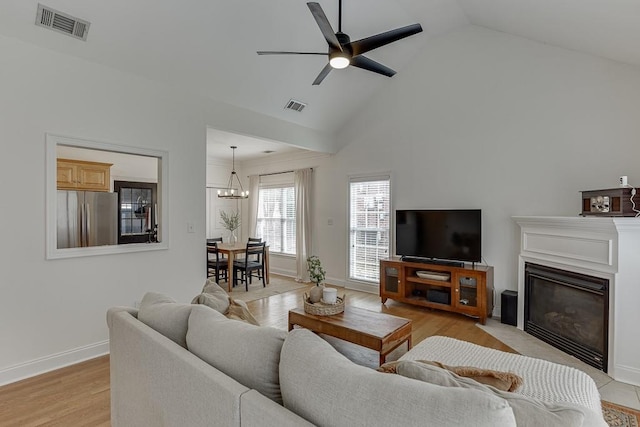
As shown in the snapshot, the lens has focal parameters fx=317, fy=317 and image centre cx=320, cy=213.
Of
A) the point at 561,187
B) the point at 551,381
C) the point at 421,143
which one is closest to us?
the point at 551,381

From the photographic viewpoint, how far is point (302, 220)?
256 inches

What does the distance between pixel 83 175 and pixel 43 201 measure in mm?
3251

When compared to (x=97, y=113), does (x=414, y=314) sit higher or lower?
lower

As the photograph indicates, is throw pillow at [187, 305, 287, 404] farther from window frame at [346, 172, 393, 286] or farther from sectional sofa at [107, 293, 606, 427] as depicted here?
window frame at [346, 172, 393, 286]

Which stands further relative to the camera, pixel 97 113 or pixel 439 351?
pixel 97 113

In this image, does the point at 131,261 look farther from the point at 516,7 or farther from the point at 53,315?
the point at 516,7

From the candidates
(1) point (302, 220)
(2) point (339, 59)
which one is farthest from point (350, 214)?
(2) point (339, 59)

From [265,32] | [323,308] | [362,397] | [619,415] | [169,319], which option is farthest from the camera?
[265,32]

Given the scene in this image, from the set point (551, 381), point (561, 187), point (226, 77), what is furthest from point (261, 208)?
point (551, 381)

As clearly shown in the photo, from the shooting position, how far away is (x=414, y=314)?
4.39 m

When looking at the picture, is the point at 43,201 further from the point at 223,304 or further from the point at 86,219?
the point at 223,304

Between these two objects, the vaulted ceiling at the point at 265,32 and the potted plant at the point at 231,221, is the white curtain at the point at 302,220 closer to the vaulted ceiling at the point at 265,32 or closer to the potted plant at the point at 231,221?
the potted plant at the point at 231,221

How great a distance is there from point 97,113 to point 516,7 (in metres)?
4.32

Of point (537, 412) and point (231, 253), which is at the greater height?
point (537, 412)
